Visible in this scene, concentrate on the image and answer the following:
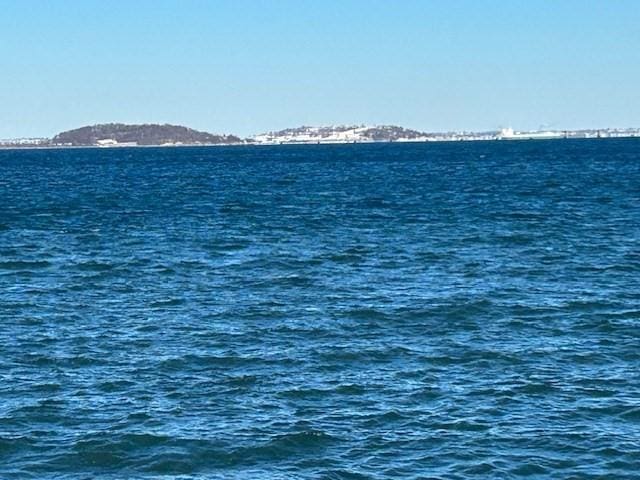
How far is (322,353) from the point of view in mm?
28016

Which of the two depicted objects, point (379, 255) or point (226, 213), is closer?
point (379, 255)

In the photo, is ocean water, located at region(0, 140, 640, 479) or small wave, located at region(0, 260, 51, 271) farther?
small wave, located at region(0, 260, 51, 271)

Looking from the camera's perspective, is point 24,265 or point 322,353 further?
point 24,265

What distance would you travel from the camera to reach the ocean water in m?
20.2

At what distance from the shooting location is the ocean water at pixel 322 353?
2023cm

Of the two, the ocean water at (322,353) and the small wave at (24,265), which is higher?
the small wave at (24,265)

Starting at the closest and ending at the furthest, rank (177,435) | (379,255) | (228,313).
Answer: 1. (177,435)
2. (228,313)
3. (379,255)

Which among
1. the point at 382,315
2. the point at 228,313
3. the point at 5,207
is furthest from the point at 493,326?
the point at 5,207

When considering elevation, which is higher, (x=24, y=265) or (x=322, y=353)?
(x=24, y=265)

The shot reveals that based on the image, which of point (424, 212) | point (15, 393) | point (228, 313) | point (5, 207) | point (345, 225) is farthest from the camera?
point (5, 207)

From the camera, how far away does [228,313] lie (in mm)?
33875

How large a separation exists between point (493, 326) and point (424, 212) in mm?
42338

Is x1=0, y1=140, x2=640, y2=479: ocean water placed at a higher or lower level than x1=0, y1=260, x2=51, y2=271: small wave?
lower

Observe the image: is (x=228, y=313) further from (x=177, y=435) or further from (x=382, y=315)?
(x=177, y=435)
